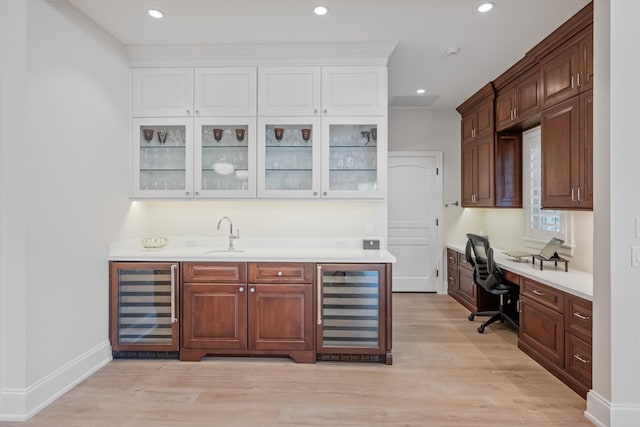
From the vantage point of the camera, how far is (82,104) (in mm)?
2725

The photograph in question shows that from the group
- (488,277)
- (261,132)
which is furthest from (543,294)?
(261,132)

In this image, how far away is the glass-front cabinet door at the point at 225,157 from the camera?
3.32 m

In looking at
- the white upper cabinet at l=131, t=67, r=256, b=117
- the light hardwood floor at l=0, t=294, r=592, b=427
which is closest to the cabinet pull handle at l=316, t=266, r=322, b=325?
the light hardwood floor at l=0, t=294, r=592, b=427

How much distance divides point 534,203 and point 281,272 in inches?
121

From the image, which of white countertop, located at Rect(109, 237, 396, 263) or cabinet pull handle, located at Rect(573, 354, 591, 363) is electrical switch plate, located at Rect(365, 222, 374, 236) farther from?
cabinet pull handle, located at Rect(573, 354, 591, 363)

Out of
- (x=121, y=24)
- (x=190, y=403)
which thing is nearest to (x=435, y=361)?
(x=190, y=403)

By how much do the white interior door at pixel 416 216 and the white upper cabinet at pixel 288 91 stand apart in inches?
94.2

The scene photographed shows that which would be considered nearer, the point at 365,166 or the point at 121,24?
the point at 121,24

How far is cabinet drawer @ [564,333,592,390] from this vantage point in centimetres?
240

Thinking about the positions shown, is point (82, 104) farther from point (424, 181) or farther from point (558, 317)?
point (424, 181)

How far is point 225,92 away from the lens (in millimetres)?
3307

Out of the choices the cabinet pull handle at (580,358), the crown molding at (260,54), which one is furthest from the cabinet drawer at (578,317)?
the crown molding at (260,54)

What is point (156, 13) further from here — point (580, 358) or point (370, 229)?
point (580, 358)

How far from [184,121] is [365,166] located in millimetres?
1755
